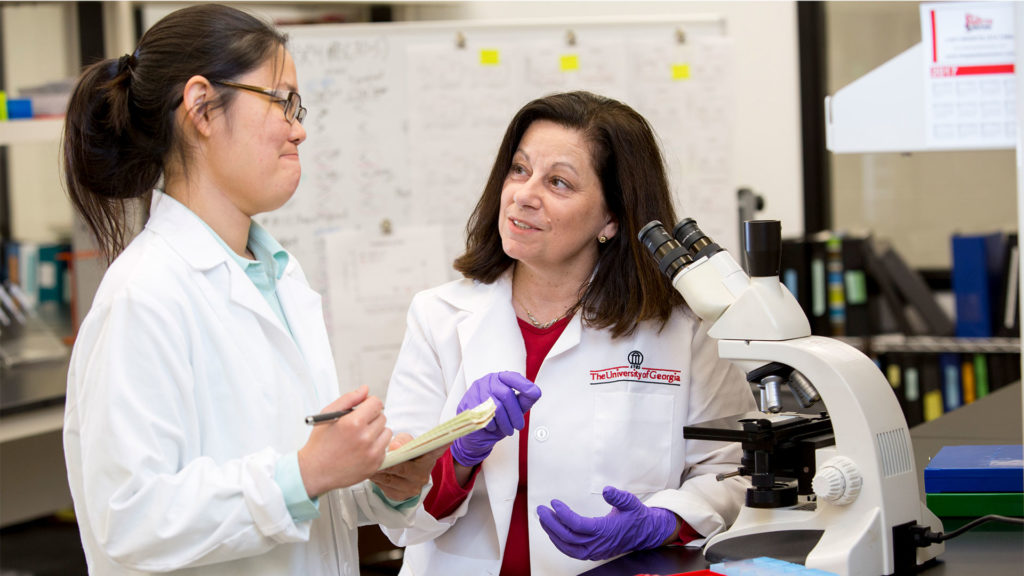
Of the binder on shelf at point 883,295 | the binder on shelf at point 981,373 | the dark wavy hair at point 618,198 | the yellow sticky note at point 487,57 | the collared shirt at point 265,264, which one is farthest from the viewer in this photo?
the binder on shelf at point 883,295

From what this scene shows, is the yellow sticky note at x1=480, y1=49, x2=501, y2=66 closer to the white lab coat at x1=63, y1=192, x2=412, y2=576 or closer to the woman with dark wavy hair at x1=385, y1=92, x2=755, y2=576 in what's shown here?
the woman with dark wavy hair at x1=385, y1=92, x2=755, y2=576

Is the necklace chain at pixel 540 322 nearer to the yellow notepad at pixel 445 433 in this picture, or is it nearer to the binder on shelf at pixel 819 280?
the yellow notepad at pixel 445 433

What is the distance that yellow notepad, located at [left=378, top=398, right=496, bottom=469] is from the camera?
1160 millimetres

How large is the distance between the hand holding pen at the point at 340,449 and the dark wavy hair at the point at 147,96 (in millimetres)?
397

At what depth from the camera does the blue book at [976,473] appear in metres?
1.51

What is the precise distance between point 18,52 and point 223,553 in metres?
4.87

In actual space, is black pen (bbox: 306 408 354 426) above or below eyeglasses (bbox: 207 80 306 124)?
below

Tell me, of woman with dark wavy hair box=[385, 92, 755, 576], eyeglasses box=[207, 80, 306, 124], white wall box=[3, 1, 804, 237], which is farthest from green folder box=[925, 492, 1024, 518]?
white wall box=[3, 1, 804, 237]

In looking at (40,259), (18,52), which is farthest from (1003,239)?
(18,52)

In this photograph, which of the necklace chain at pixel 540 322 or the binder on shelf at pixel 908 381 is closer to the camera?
the necklace chain at pixel 540 322

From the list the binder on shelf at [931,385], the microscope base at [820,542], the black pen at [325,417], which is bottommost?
the binder on shelf at [931,385]

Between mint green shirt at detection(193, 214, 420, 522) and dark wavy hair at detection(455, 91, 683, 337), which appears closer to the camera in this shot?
mint green shirt at detection(193, 214, 420, 522)

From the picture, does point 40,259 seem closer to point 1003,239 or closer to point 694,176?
point 694,176

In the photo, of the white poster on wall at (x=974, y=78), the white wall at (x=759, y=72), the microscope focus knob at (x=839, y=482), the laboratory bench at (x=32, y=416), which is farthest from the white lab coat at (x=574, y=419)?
the white wall at (x=759, y=72)
